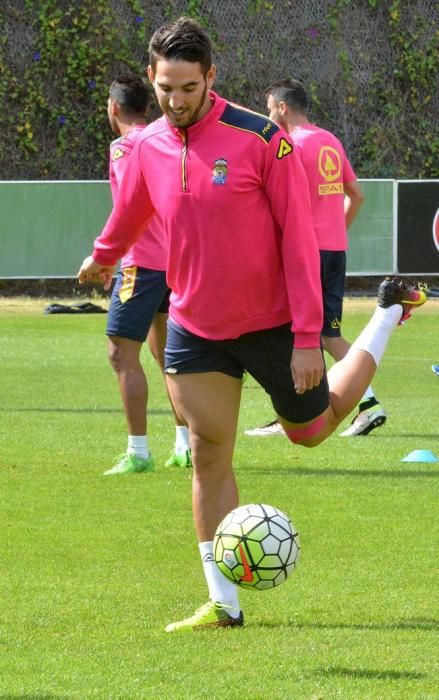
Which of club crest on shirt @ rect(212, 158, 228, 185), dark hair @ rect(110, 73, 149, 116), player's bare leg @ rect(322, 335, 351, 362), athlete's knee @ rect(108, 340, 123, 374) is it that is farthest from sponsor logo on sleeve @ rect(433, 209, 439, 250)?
club crest on shirt @ rect(212, 158, 228, 185)

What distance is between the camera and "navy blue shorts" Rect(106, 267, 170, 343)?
8.79 meters

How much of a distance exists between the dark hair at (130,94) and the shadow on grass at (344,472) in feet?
7.59

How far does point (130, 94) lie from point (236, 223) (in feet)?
13.1

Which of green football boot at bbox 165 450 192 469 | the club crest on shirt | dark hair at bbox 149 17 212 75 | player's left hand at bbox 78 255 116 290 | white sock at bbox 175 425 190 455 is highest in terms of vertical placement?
dark hair at bbox 149 17 212 75

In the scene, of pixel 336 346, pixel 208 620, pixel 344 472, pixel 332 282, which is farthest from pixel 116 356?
pixel 208 620

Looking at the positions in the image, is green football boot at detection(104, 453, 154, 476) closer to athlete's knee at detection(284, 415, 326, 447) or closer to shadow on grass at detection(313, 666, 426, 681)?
athlete's knee at detection(284, 415, 326, 447)

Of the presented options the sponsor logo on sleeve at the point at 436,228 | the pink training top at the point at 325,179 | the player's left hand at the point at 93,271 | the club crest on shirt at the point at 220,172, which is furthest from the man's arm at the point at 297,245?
the sponsor logo on sleeve at the point at 436,228

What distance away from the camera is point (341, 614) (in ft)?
18.3

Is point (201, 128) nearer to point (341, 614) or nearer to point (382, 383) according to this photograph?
point (341, 614)

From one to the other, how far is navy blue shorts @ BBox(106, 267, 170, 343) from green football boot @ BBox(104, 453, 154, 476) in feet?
2.34

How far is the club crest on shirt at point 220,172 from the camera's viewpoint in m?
5.12

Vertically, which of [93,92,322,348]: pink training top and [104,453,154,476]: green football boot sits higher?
[93,92,322,348]: pink training top

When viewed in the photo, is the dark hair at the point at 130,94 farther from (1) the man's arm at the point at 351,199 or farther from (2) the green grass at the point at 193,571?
(1) the man's arm at the point at 351,199

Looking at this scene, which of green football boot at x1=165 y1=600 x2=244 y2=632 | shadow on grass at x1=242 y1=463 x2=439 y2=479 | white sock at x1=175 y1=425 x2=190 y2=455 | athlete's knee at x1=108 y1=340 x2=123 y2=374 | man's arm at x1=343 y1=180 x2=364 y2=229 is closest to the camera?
green football boot at x1=165 y1=600 x2=244 y2=632
